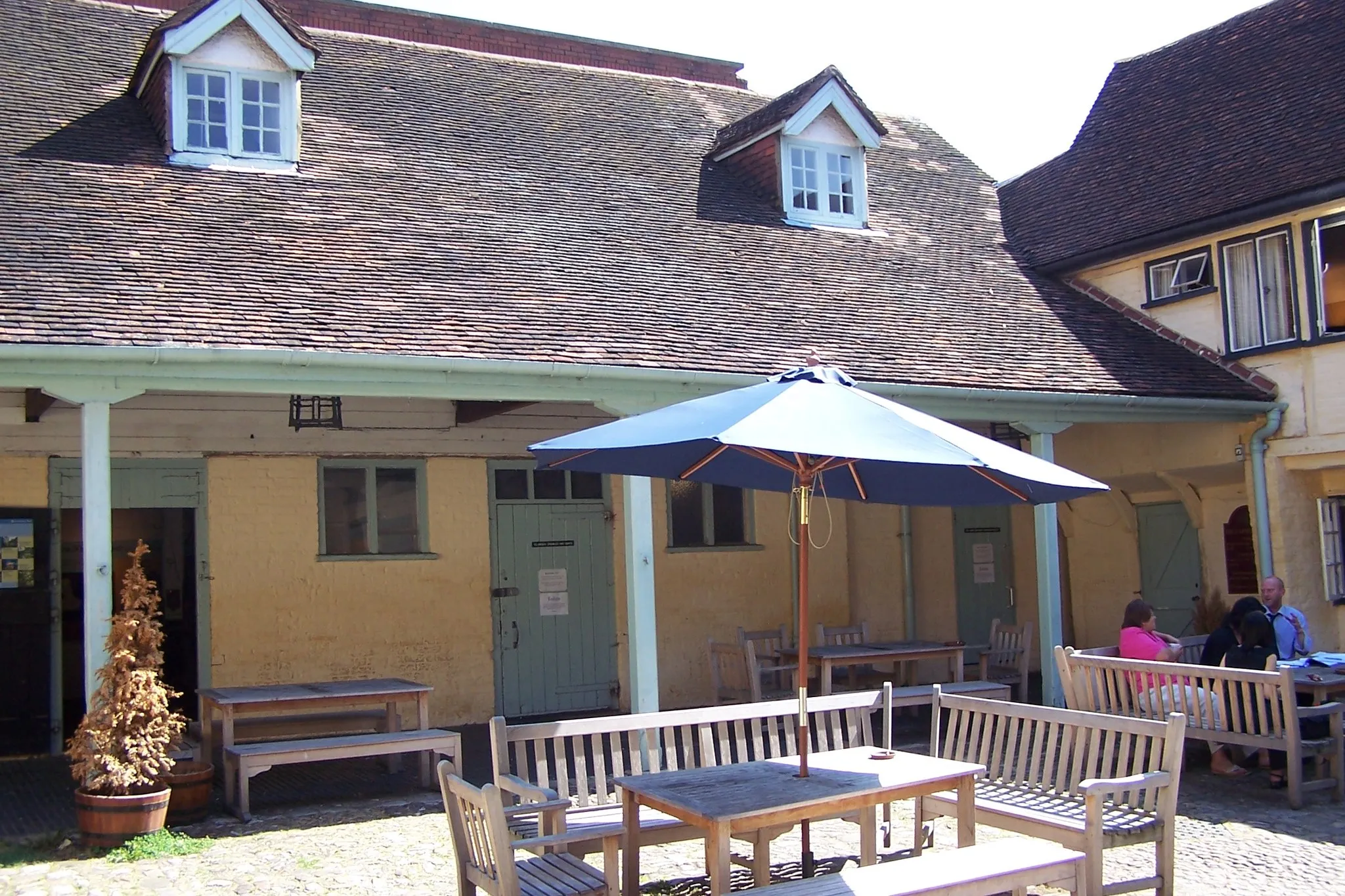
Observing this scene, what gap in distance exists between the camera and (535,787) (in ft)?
19.7

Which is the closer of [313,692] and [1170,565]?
[313,692]

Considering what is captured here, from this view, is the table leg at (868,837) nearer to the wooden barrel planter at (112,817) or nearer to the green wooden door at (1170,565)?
the wooden barrel planter at (112,817)

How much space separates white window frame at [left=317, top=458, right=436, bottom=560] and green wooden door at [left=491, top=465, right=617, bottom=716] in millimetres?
707

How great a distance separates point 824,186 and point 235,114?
241 inches

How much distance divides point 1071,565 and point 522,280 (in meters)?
8.12

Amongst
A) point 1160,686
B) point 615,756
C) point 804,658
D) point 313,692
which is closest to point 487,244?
point 313,692

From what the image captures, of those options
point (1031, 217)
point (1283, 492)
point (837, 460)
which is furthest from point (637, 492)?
point (1031, 217)

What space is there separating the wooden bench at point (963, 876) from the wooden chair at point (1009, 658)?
19.5 ft

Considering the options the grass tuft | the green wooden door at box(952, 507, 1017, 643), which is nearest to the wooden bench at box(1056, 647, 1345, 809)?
the green wooden door at box(952, 507, 1017, 643)

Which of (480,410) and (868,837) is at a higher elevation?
(480,410)

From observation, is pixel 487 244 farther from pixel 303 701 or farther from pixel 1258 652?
pixel 1258 652

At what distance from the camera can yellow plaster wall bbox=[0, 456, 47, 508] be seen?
1070 centimetres

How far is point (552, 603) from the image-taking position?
12766 millimetres

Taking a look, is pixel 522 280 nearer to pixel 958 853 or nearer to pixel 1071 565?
pixel 958 853
